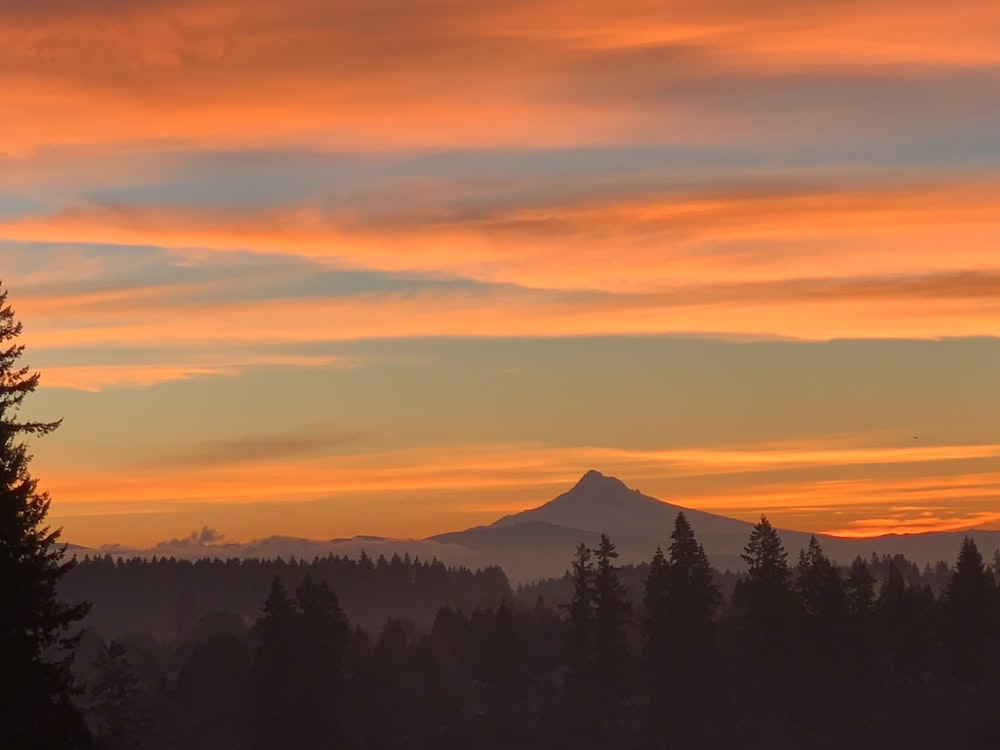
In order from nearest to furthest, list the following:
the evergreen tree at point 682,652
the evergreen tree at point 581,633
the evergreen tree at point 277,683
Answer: the evergreen tree at point 277,683, the evergreen tree at point 682,652, the evergreen tree at point 581,633

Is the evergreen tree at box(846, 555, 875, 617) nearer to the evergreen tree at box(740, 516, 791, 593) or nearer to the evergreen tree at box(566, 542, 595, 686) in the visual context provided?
the evergreen tree at box(740, 516, 791, 593)

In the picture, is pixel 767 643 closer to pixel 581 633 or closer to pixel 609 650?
pixel 609 650

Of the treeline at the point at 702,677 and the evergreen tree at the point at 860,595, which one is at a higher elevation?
the evergreen tree at the point at 860,595

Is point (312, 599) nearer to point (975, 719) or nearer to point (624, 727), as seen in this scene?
point (624, 727)

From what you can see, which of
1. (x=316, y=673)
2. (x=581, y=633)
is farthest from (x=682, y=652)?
(x=316, y=673)

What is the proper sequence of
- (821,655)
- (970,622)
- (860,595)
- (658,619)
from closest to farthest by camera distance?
(821,655) < (658,619) < (970,622) < (860,595)

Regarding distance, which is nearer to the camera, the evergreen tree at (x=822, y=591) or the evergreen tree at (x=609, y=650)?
the evergreen tree at (x=822, y=591)

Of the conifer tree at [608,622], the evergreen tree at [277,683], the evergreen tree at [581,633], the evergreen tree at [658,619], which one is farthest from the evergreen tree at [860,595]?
the evergreen tree at [277,683]

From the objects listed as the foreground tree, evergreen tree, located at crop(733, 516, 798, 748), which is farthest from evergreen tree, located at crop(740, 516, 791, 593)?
the foreground tree

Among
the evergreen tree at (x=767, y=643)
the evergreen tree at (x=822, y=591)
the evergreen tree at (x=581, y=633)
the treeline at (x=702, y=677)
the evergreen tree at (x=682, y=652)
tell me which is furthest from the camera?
the evergreen tree at (x=581, y=633)

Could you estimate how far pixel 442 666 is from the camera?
5482 inches

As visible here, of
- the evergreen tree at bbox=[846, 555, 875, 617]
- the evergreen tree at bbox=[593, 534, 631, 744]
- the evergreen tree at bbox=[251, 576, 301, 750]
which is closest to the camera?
the evergreen tree at bbox=[251, 576, 301, 750]

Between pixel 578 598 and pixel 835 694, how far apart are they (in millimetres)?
21887

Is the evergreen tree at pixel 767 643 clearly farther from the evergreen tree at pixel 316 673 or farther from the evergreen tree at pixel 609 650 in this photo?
the evergreen tree at pixel 316 673
